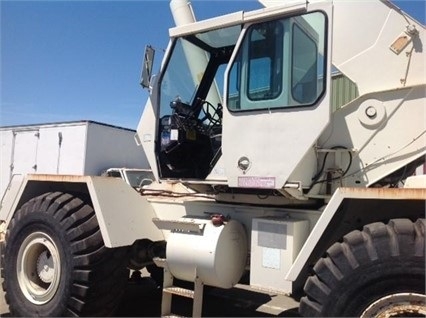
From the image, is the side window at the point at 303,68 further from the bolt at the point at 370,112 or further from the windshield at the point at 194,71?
the windshield at the point at 194,71

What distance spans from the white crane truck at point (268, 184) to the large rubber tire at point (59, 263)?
17 mm

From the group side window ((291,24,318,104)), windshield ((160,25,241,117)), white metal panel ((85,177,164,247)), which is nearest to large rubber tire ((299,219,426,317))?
side window ((291,24,318,104))

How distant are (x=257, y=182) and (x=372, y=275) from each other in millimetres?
1204

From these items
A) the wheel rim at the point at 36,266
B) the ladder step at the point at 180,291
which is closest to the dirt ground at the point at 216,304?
the wheel rim at the point at 36,266

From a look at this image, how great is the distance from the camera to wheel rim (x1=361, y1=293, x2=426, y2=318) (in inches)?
108

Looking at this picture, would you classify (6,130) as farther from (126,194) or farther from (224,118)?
(224,118)

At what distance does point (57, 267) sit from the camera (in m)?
4.39

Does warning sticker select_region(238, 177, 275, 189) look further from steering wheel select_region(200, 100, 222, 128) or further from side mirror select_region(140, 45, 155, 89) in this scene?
side mirror select_region(140, 45, 155, 89)

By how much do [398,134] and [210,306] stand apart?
3.39 meters

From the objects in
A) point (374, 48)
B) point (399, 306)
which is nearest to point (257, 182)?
point (399, 306)

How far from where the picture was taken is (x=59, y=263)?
4.37 m

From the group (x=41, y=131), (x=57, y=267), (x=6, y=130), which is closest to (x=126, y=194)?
(x=57, y=267)

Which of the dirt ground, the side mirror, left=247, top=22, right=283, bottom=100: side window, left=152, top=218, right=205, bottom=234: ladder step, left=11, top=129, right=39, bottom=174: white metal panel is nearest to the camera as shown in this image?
left=247, top=22, right=283, bottom=100: side window

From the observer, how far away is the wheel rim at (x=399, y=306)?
274cm
